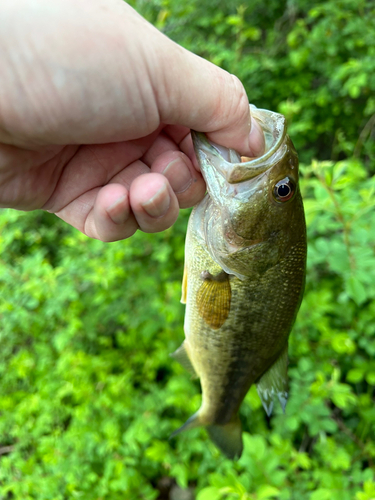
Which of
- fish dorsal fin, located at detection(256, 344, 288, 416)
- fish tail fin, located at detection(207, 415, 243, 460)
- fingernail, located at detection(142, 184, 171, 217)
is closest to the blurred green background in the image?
fish tail fin, located at detection(207, 415, 243, 460)

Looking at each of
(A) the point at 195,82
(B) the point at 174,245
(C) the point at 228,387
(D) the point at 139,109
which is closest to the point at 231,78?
(A) the point at 195,82

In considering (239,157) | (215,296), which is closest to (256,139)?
(239,157)

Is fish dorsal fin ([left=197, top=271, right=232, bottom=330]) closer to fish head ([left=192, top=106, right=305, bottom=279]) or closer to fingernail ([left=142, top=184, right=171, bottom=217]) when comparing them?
fish head ([left=192, top=106, right=305, bottom=279])

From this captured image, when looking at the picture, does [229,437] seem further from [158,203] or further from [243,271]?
[158,203]

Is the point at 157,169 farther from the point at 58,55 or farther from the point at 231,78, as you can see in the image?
the point at 58,55

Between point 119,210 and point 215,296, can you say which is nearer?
point 119,210

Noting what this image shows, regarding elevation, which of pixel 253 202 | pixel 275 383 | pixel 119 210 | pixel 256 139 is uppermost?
pixel 256 139
